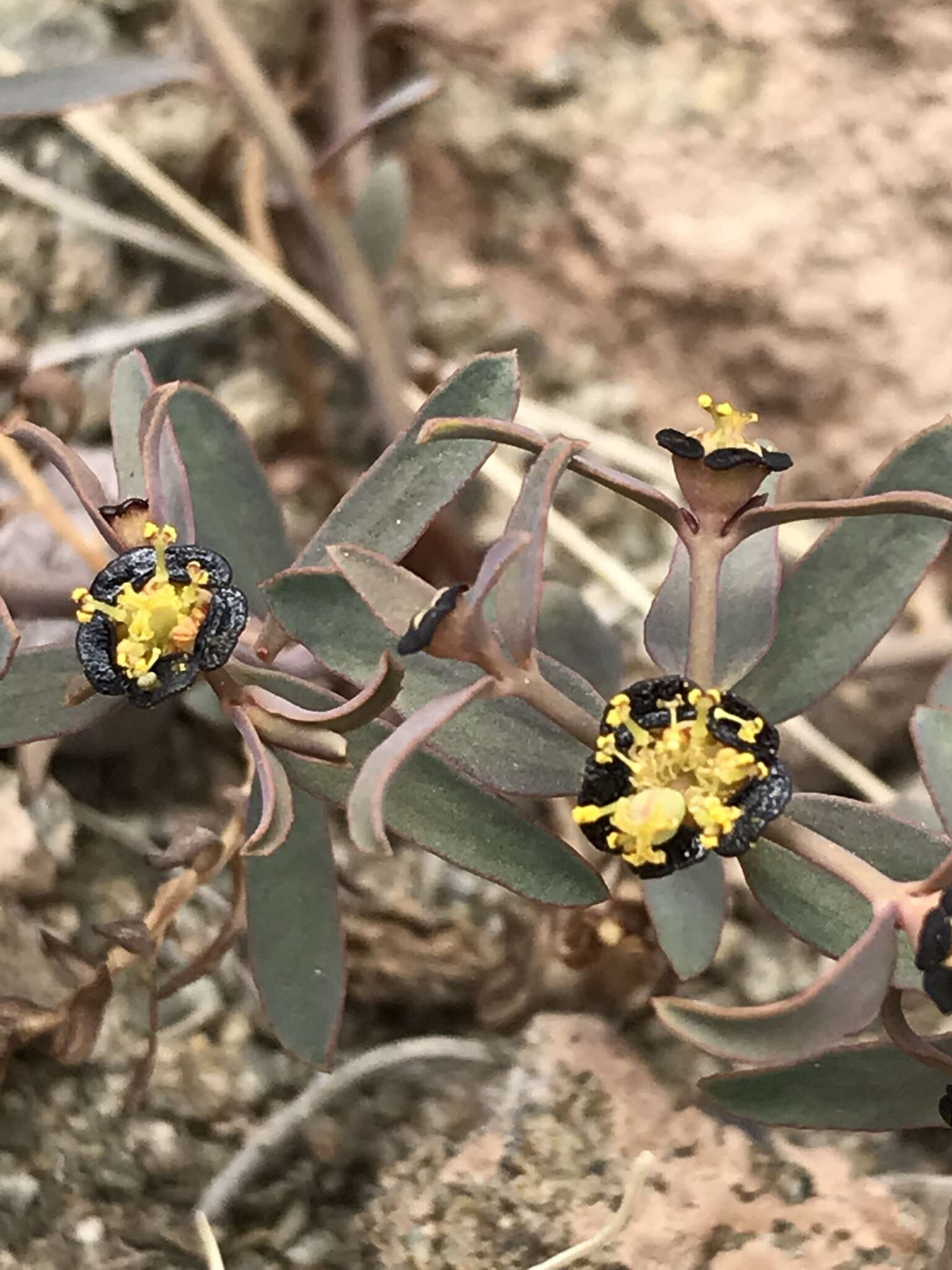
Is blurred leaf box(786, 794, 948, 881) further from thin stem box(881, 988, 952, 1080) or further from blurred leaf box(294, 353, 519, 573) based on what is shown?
blurred leaf box(294, 353, 519, 573)

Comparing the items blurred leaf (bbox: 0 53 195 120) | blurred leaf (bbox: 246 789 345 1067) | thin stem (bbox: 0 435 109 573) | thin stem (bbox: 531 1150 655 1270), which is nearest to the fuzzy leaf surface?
blurred leaf (bbox: 246 789 345 1067)

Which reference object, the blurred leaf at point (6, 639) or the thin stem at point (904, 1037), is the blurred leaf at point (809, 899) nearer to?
the thin stem at point (904, 1037)

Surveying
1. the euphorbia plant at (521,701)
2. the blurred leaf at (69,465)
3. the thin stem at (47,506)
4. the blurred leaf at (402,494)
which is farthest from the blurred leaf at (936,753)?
Result: the thin stem at (47,506)

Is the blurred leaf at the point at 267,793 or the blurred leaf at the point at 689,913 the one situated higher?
the blurred leaf at the point at 267,793

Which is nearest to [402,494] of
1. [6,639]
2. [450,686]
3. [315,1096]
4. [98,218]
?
[450,686]

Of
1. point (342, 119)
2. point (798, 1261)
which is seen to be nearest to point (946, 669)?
point (798, 1261)

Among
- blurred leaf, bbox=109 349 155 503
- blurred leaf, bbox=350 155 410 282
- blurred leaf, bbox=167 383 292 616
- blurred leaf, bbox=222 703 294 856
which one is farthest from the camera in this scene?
blurred leaf, bbox=350 155 410 282

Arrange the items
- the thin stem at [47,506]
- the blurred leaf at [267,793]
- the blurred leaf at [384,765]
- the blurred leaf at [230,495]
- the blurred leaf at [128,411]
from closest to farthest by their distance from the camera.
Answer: the blurred leaf at [384,765] → the blurred leaf at [267,793] → the blurred leaf at [128,411] → the blurred leaf at [230,495] → the thin stem at [47,506]
